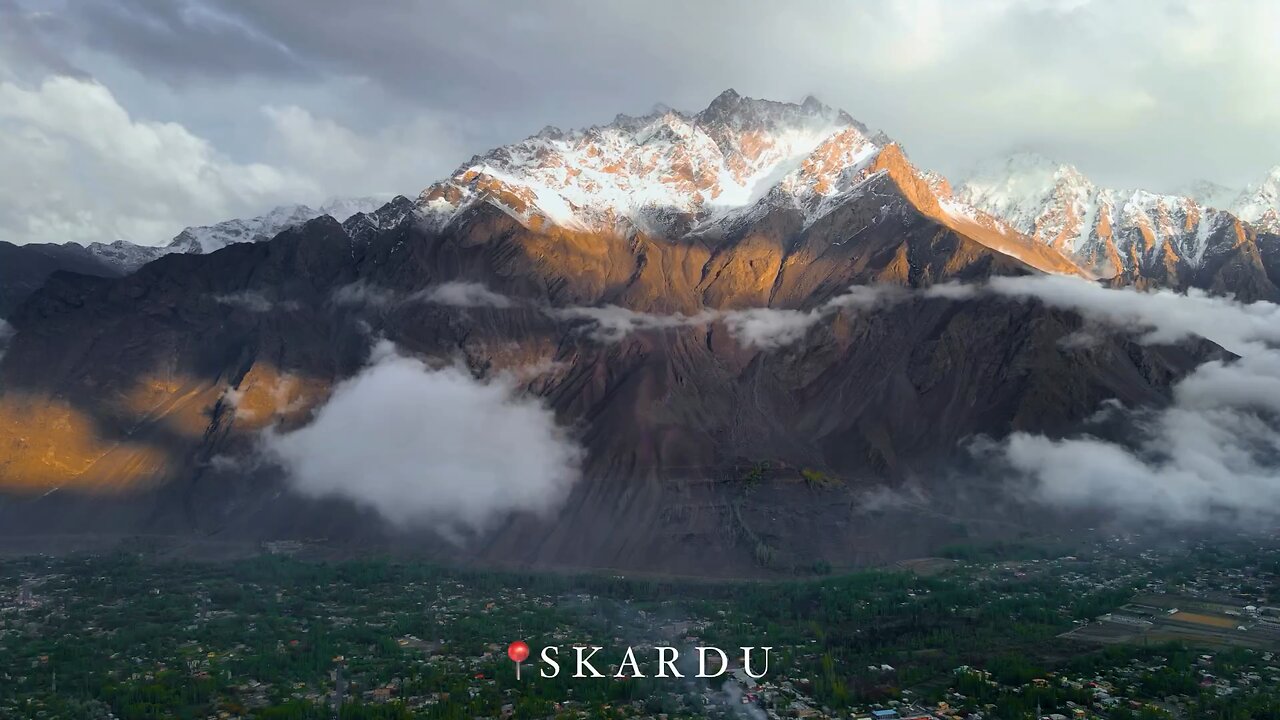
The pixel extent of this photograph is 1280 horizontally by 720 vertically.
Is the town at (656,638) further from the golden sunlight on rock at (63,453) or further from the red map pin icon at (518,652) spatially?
the golden sunlight on rock at (63,453)

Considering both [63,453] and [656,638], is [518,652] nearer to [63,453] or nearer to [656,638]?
[656,638]

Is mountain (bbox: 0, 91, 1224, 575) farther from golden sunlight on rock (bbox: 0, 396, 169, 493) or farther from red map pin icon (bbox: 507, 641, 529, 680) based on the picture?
red map pin icon (bbox: 507, 641, 529, 680)

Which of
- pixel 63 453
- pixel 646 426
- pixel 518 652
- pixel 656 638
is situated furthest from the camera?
pixel 63 453

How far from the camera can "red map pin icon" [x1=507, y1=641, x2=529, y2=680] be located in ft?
308

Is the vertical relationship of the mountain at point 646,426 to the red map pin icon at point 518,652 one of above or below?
above

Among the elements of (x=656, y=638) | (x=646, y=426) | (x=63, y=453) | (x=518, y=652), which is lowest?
(x=518, y=652)

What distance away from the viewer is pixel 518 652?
95750 millimetres

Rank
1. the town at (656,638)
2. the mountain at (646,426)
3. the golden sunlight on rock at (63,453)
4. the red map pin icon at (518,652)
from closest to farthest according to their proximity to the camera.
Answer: the town at (656,638), the red map pin icon at (518,652), the mountain at (646,426), the golden sunlight on rock at (63,453)

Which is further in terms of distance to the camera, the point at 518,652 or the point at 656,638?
the point at 656,638

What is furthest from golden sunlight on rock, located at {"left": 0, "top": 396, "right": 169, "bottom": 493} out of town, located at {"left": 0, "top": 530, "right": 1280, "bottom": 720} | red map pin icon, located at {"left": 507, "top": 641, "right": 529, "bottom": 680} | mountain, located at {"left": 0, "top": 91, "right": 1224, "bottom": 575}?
red map pin icon, located at {"left": 507, "top": 641, "right": 529, "bottom": 680}

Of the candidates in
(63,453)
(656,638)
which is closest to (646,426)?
(656,638)

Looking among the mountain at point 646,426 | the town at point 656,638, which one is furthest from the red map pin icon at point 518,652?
the mountain at point 646,426

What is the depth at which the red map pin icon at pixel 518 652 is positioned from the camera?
93812 mm

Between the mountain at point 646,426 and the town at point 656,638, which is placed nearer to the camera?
the town at point 656,638
